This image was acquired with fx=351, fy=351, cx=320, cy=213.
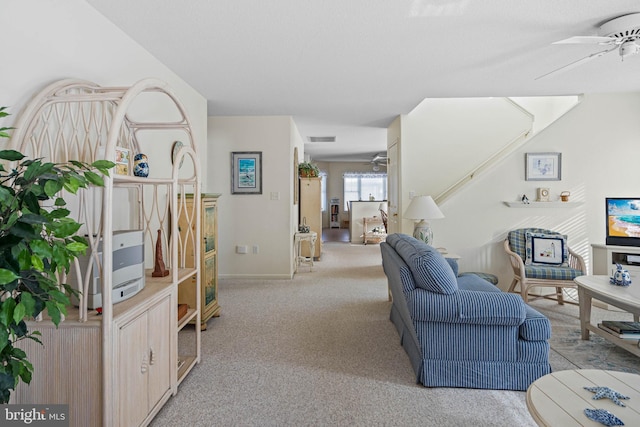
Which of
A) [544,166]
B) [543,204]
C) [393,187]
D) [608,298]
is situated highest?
[544,166]

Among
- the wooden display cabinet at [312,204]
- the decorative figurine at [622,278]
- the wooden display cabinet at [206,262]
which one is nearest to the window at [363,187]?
the wooden display cabinet at [312,204]

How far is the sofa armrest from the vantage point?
2.16 m

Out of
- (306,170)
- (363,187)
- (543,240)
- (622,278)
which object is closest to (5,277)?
(622,278)

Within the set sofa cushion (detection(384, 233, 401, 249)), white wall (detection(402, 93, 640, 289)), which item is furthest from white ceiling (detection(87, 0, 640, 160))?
sofa cushion (detection(384, 233, 401, 249))

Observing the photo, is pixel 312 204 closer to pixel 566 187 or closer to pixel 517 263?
pixel 517 263

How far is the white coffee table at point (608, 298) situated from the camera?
8.21 feet

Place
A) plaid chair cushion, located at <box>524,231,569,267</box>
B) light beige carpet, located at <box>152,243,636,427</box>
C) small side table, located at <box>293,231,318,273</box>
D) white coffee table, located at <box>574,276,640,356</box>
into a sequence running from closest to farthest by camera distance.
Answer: light beige carpet, located at <box>152,243,636,427</box>, white coffee table, located at <box>574,276,640,356</box>, plaid chair cushion, located at <box>524,231,569,267</box>, small side table, located at <box>293,231,318,273</box>

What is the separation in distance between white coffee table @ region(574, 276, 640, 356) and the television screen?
1224mm

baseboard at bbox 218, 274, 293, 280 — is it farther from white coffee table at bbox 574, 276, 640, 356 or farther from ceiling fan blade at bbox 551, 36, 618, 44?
ceiling fan blade at bbox 551, 36, 618, 44

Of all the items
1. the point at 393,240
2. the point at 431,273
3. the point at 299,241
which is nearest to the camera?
the point at 431,273

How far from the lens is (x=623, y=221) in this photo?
395 cm

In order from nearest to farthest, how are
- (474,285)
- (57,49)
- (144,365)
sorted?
1. (144,365)
2. (57,49)
3. (474,285)

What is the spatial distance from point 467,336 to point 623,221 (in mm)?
3097

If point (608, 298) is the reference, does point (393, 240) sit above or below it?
above
